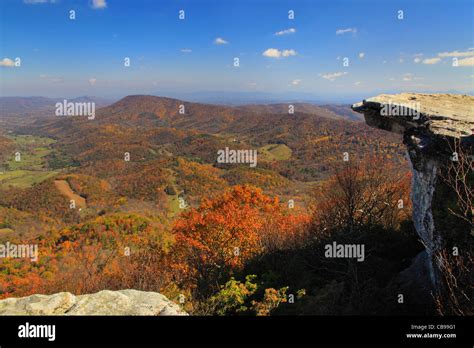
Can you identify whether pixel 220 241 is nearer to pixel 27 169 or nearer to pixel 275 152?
pixel 275 152

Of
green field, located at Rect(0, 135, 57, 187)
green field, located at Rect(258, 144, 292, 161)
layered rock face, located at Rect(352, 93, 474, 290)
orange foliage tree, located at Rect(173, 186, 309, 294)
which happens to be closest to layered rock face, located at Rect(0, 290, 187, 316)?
orange foliage tree, located at Rect(173, 186, 309, 294)

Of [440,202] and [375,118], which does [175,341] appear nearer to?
[440,202]

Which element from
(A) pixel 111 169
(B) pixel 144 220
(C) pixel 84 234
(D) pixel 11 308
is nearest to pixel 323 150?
(A) pixel 111 169

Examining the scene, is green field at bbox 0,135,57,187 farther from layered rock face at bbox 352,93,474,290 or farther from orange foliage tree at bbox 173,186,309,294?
layered rock face at bbox 352,93,474,290

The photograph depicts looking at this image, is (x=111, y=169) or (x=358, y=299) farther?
(x=111, y=169)

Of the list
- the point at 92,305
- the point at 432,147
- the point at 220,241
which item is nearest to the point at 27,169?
the point at 220,241
